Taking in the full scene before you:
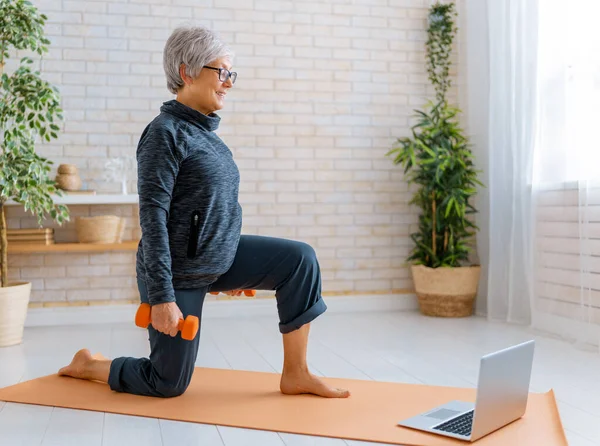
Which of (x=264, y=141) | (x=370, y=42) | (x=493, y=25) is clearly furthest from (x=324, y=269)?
(x=493, y=25)

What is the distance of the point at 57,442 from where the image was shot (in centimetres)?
213

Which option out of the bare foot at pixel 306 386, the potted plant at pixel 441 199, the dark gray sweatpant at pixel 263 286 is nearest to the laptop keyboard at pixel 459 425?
the bare foot at pixel 306 386

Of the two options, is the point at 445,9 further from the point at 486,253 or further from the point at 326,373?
the point at 326,373

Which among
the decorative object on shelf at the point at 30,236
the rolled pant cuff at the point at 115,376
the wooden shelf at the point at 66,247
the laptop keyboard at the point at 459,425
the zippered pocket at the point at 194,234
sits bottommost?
the laptop keyboard at the point at 459,425

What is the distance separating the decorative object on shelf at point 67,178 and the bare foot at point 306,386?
2195mm

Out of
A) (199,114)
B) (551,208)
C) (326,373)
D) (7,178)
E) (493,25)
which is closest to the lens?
(199,114)

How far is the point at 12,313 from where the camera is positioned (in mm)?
3852

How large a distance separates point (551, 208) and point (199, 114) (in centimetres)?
223

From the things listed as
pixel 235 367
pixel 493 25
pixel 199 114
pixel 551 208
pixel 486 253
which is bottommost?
pixel 235 367

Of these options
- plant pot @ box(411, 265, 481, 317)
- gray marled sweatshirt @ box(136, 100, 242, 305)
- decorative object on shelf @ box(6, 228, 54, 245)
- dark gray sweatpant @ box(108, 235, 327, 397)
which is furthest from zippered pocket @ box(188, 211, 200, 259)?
plant pot @ box(411, 265, 481, 317)

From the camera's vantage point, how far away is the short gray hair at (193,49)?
2418mm

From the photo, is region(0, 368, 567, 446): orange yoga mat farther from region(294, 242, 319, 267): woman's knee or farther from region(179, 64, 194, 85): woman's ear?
region(179, 64, 194, 85): woman's ear

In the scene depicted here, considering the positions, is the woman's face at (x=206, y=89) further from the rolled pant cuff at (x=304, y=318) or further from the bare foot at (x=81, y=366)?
the bare foot at (x=81, y=366)

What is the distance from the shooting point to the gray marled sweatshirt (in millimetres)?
2303
